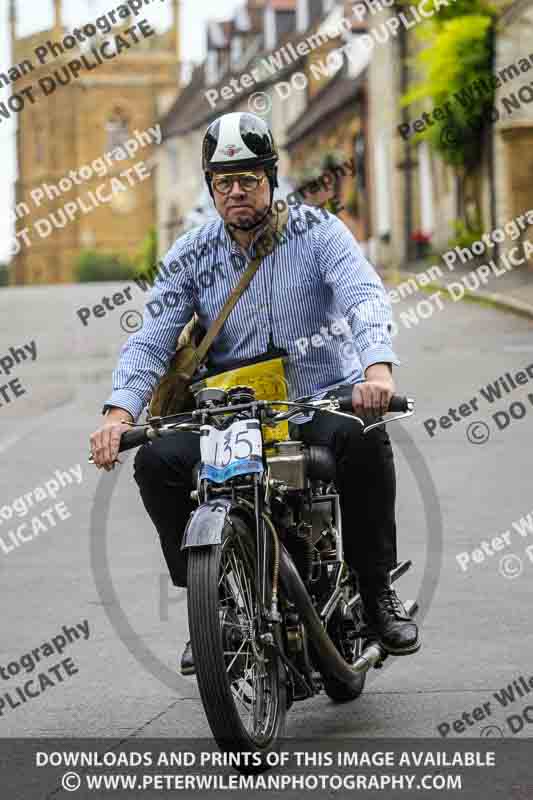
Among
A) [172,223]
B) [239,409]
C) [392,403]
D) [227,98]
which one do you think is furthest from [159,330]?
[172,223]

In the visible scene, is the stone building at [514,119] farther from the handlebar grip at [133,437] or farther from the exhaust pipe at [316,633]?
the handlebar grip at [133,437]

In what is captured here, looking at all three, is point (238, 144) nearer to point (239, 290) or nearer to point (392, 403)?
point (239, 290)

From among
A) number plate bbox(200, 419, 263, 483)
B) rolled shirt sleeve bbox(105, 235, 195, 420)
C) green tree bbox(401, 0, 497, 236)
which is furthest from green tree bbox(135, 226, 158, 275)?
number plate bbox(200, 419, 263, 483)

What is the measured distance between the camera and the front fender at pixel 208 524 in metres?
4.42

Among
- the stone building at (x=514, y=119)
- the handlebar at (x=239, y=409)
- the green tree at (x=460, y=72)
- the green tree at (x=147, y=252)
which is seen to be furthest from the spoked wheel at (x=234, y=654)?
the green tree at (x=147, y=252)

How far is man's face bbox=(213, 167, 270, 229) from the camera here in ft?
17.0

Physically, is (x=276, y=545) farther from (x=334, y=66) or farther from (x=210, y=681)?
→ (x=334, y=66)

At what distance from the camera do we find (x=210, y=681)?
432cm

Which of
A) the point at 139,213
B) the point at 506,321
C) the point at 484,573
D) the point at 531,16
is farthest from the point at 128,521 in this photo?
the point at 139,213

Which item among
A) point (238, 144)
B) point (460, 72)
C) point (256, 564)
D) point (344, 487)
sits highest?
point (460, 72)

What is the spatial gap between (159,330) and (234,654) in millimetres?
1306

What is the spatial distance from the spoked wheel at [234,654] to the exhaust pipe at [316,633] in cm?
13

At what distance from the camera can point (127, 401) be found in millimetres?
5176

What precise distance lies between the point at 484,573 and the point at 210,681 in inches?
158
